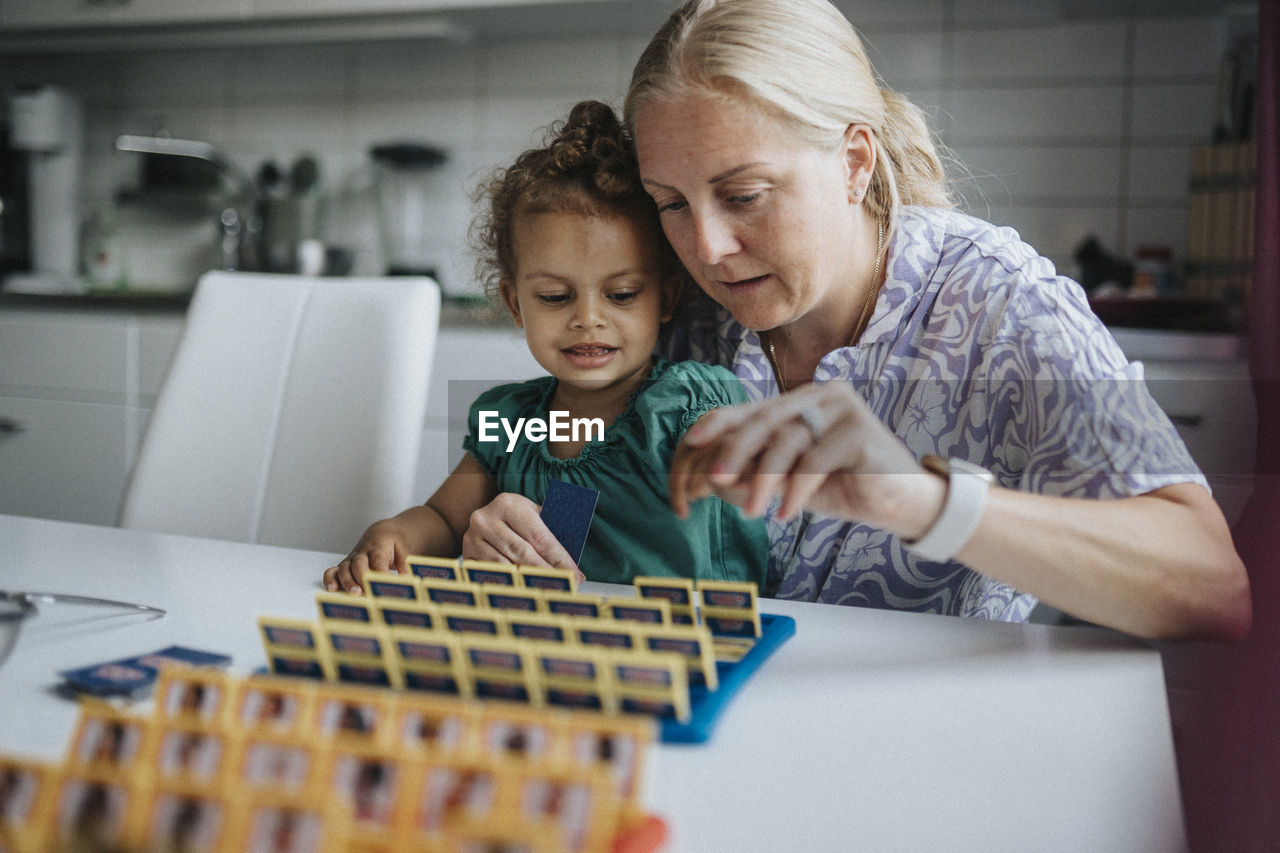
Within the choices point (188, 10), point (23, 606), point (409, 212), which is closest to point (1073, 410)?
point (23, 606)

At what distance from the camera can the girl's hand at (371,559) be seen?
34.3 inches

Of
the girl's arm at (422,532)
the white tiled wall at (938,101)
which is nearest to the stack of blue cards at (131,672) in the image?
the girl's arm at (422,532)

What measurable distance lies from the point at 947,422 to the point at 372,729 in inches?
30.4

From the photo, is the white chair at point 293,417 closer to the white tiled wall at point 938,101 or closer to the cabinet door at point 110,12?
the white tiled wall at point 938,101

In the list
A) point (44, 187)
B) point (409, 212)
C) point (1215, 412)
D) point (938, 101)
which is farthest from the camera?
point (44, 187)

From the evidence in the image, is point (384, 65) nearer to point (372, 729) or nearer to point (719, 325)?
point (719, 325)

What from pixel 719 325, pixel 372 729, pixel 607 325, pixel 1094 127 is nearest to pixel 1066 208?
pixel 1094 127

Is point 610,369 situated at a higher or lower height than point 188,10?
lower

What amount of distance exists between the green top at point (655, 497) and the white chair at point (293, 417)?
0.25 meters

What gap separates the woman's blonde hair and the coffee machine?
3.15 metres

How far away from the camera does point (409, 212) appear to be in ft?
10.7

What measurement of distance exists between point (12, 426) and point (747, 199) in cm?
283

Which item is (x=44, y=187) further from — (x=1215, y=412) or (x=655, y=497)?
(x=1215, y=412)

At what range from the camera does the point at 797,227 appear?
967 mm
